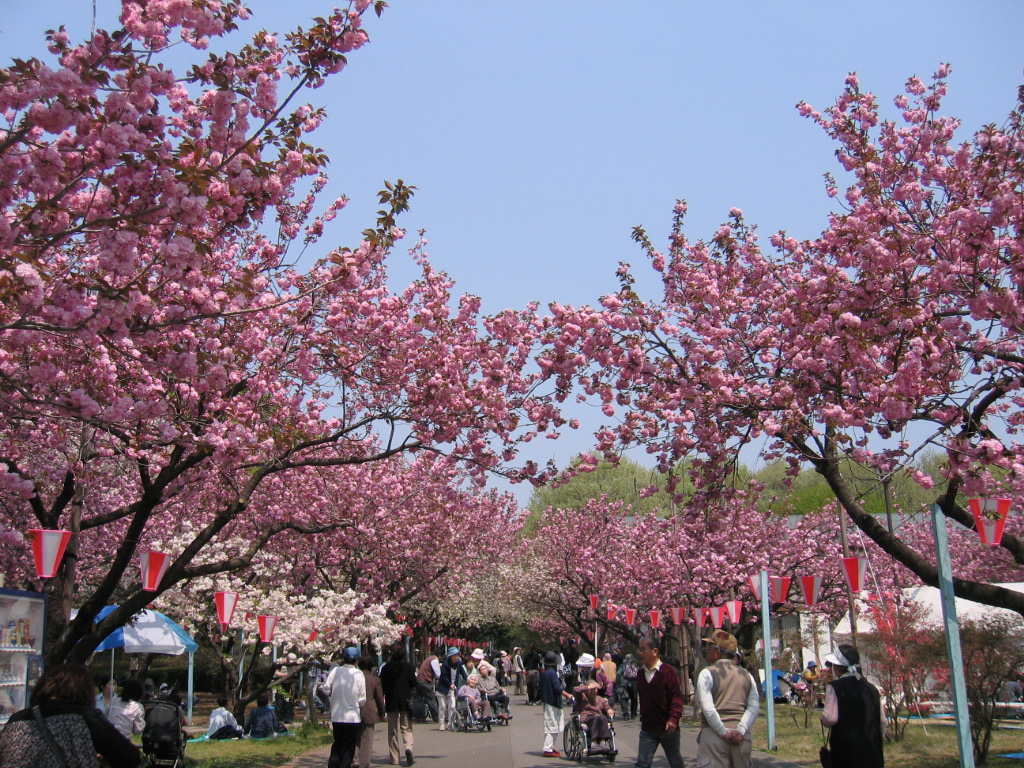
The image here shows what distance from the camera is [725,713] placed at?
7.80 m

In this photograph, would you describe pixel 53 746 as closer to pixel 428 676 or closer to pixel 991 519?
pixel 991 519

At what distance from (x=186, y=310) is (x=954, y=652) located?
7126 millimetres

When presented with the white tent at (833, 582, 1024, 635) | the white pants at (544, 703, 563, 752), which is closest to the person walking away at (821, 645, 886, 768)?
the white pants at (544, 703, 563, 752)

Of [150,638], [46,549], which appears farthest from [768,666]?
[46,549]

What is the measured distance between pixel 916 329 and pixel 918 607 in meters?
12.5

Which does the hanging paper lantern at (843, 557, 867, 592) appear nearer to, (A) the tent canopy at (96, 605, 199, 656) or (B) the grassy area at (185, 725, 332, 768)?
(B) the grassy area at (185, 725, 332, 768)

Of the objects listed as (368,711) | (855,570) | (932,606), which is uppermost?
(855,570)

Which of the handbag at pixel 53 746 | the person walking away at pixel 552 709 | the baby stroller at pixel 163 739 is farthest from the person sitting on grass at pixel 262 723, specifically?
the handbag at pixel 53 746

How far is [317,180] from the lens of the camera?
11.8 metres

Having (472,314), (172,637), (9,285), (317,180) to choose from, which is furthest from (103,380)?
(172,637)

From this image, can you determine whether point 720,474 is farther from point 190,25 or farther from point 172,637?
point 172,637

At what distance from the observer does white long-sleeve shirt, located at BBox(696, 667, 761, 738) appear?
7.62 meters

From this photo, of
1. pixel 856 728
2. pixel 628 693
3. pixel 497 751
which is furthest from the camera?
pixel 628 693

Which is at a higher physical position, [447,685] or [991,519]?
[991,519]
